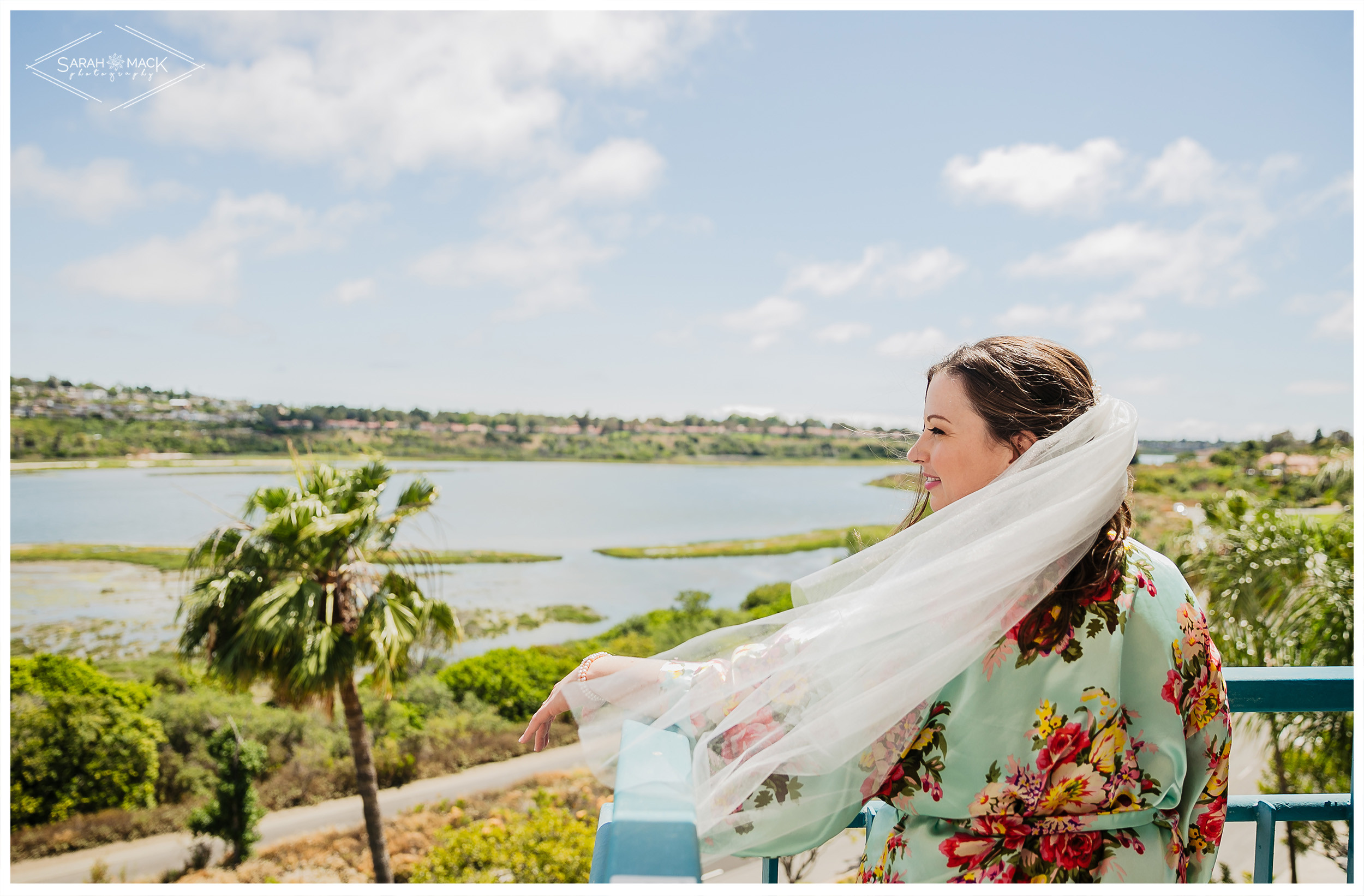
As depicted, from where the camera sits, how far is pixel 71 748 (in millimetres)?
16938

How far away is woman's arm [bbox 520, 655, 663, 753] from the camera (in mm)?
853

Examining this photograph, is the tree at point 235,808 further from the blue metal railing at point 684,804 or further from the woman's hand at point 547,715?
the blue metal railing at point 684,804

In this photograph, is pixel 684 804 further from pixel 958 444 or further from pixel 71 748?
pixel 71 748

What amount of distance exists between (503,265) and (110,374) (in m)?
19.7

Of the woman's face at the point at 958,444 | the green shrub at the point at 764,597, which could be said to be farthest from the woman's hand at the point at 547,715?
the green shrub at the point at 764,597

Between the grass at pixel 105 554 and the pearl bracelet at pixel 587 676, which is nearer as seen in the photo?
the pearl bracelet at pixel 587 676

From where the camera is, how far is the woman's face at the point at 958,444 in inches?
32.5

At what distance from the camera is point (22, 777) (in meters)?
16.4

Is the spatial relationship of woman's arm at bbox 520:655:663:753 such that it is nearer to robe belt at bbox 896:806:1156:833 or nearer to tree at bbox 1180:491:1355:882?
robe belt at bbox 896:806:1156:833

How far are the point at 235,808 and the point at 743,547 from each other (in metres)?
19.8

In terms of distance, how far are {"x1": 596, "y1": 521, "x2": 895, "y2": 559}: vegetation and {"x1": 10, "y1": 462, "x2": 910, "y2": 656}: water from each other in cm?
31

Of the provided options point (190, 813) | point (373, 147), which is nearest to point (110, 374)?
point (373, 147)

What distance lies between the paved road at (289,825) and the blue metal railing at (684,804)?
15.7 m

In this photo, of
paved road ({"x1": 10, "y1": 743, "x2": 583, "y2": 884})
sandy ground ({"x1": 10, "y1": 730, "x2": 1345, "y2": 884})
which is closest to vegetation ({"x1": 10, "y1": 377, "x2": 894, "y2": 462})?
sandy ground ({"x1": 10, "y1": 730, "x2": 1345, "y2": 884})
